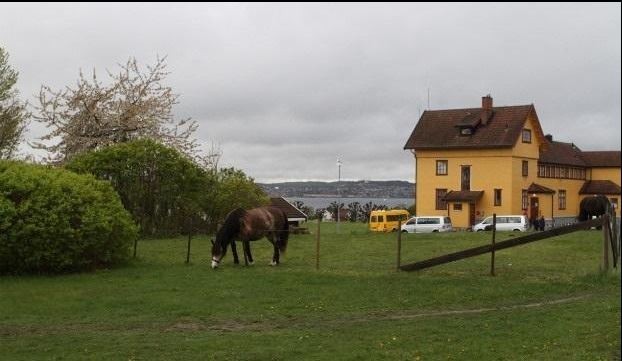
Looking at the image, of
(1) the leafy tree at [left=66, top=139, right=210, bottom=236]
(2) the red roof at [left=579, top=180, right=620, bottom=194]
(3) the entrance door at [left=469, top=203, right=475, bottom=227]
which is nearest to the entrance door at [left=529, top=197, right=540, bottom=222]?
(3) the entrance door at [left=469, top=203, right=475, bottom=227]

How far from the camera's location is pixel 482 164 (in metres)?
58.0

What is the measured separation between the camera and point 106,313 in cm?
1455

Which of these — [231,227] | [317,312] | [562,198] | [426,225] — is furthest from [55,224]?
[562,198]

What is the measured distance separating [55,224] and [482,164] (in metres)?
43.9

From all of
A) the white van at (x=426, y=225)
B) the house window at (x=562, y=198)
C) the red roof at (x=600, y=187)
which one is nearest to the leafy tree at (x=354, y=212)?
the house window at (x=562, y=198)

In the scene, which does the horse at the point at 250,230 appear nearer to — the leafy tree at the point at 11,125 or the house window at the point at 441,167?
the leafy tree at the point at 11,125

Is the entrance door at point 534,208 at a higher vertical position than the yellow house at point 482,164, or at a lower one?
lower

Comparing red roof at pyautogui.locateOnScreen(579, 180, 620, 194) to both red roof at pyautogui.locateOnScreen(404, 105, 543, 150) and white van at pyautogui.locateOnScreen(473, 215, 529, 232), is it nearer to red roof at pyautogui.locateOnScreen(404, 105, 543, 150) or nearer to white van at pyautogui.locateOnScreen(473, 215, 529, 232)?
red roof at pyautogui.locateOnScreen(404, 105, 543, 150)

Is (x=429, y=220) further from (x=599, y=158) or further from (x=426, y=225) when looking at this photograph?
(x=599, y=158)

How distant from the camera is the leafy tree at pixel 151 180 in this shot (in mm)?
32188

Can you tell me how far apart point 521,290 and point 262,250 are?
12888 mm

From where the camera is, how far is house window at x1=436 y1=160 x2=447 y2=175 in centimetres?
5956

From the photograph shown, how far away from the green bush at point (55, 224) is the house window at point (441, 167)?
41246 millimetres

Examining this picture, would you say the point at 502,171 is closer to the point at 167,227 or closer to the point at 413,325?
the point at 167,227
